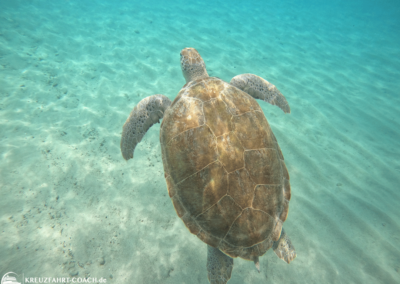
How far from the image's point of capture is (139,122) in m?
3.42

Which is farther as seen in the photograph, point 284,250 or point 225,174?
point 284,250

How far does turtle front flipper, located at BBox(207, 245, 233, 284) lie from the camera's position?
2393 mm

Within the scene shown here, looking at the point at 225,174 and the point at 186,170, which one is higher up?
the point at 225,174

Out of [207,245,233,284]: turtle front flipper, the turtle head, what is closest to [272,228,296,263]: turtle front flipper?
[207,245,233,284]: turtle front flipper

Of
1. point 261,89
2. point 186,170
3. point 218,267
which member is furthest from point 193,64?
point 218,267

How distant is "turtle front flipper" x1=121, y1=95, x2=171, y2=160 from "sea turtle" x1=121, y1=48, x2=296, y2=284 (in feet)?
3.26

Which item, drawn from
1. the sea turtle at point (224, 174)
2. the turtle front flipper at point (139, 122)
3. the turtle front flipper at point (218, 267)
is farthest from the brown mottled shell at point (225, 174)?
the turtle front flipper at point (139, 122)

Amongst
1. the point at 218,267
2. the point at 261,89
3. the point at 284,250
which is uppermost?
the point at 261,89

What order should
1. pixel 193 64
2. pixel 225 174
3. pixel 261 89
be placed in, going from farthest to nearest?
1. pixel 261 89
2. pixel 193 64
3. pixel 225 174

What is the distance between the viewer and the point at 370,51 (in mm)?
12844

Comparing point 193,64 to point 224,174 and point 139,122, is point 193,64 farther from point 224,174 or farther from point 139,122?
point 224,174

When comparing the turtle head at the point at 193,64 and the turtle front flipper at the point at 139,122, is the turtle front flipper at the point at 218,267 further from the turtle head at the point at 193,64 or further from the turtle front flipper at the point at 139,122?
the turtle head at the point at 193,64

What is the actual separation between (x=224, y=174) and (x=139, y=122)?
2238mm

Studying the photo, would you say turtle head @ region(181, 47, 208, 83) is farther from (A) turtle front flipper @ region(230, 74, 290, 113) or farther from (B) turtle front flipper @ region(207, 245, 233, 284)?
(B) turtle front flipper @ region(207, 245, 233, 284)
